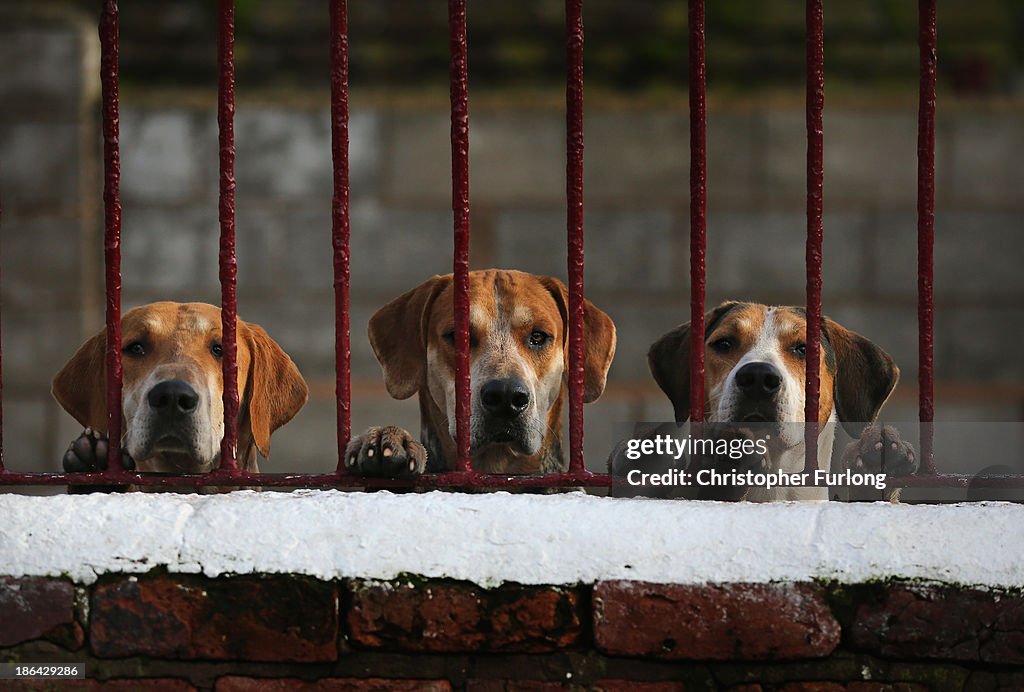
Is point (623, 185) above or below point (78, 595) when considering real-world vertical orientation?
above

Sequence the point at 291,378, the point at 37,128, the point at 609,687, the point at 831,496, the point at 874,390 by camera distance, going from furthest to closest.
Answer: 1. the point at 37,128
2. the point at 291,378
3. the point at 874,390
4. the point at 831,496
5. the point at 609,687

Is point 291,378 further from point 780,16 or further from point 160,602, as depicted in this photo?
point 780,16

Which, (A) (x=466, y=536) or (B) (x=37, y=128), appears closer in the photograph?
(A) (x=466, y=536)

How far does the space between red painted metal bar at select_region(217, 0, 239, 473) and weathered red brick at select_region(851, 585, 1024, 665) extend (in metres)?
1.33

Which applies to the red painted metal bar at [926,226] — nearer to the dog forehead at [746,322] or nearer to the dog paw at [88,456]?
the dog forehead at [746,322]

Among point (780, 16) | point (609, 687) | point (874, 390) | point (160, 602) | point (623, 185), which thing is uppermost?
point (780, 16)

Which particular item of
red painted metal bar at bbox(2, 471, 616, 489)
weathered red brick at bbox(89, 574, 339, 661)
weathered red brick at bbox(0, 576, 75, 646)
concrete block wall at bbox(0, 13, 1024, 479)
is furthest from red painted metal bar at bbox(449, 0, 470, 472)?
concrete block wall at bbox(0, 13, 1024, 479)

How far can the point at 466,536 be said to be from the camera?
2.33 meters

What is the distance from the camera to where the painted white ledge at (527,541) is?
2314 mm

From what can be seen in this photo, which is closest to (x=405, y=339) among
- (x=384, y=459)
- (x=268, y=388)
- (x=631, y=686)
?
(x=268, y=388)

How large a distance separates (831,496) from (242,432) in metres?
1.68

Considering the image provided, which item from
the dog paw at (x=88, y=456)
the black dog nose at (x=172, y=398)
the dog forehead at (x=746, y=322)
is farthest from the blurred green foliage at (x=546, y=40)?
the dog paw at (x=88, y=456)

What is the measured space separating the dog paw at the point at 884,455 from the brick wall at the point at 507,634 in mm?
538

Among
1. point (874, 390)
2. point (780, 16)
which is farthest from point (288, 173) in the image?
point (874, 390)
